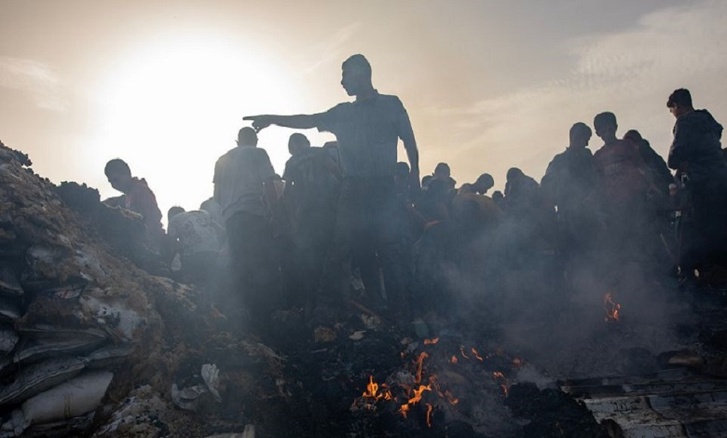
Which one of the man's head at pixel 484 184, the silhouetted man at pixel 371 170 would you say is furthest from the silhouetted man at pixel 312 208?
the man's head at pixel 484 184

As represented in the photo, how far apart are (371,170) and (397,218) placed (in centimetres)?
76

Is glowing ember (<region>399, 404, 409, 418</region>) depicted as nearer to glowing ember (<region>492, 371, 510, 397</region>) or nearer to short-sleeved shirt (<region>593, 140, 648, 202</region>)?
glowing ember (<region>492, 371, 510, 397</region>)

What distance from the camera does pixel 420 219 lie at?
768 centimetres

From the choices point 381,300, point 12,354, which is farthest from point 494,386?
point 12,354

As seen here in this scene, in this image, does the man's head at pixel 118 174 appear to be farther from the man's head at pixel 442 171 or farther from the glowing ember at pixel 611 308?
the glowing ember at pixel 611 308

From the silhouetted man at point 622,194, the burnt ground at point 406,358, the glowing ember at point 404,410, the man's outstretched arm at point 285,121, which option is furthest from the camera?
the silhouetted man at point 622,194

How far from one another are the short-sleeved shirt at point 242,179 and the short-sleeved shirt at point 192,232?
2.14 ft

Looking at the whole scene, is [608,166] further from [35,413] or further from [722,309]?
[35,413]

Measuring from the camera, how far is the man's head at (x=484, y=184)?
1047 cm

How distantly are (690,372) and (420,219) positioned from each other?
14.2ft

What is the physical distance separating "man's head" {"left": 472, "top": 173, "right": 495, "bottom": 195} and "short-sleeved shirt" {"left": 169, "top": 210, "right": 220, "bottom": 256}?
648 centimetres

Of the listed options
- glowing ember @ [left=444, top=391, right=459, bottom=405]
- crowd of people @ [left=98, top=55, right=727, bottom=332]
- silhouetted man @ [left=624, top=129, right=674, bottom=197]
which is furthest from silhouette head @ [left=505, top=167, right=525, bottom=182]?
glowing ember @ [left=444, top=391, right=459, bottom=405]

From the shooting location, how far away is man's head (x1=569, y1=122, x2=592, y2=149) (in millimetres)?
7305

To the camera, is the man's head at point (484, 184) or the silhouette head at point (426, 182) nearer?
the silhouette head at point (426, 182)
